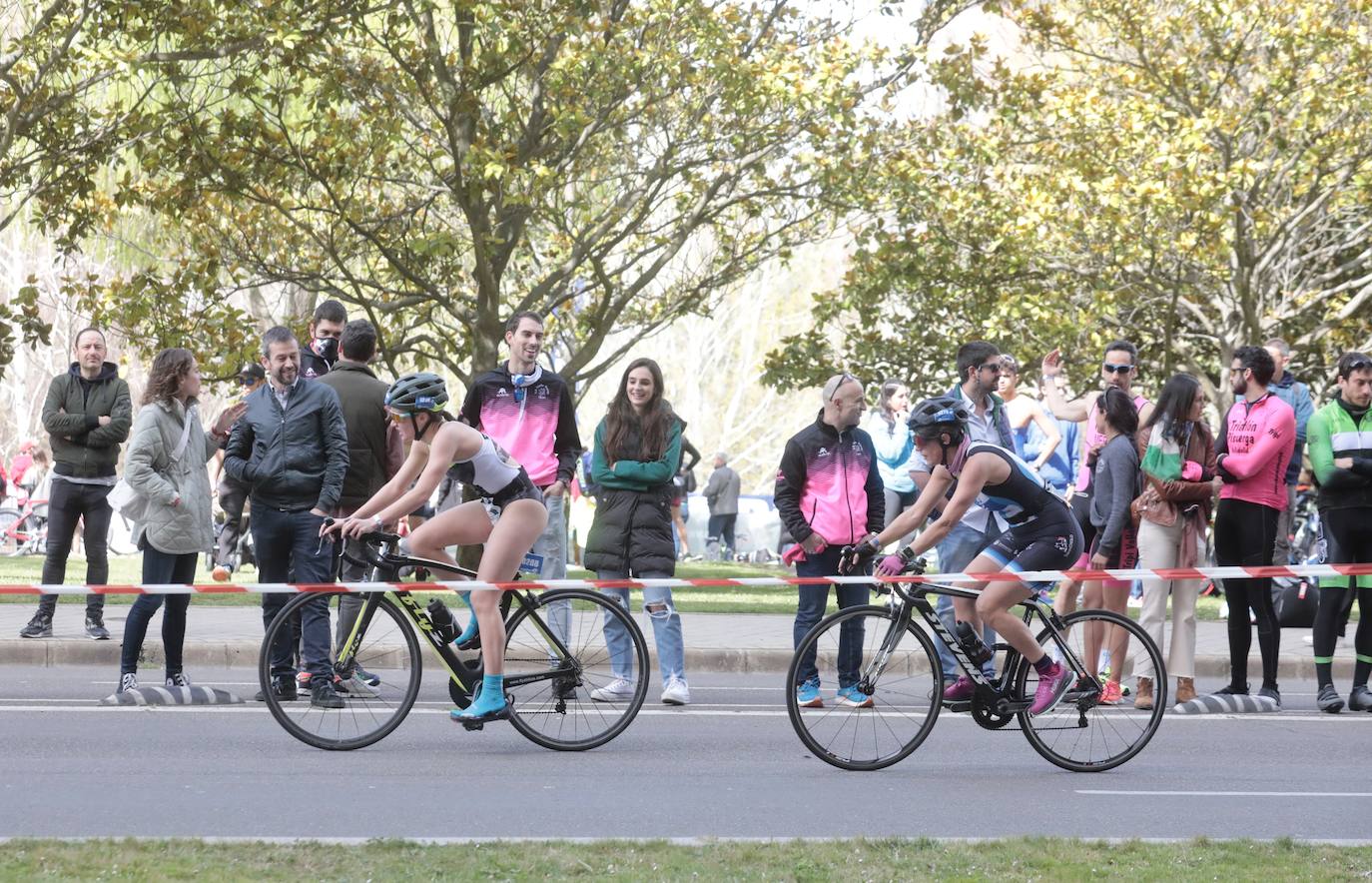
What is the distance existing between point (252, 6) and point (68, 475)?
16.9ft

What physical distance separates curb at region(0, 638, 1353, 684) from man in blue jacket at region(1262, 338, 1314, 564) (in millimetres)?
775

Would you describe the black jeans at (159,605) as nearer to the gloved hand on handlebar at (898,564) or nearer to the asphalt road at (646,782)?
the asphalt road at (646,782)

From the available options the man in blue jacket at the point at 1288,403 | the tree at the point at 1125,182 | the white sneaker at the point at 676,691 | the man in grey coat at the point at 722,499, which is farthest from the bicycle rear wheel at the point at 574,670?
the man in grey coat at the point at 722,499

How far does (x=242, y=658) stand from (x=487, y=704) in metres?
4.37

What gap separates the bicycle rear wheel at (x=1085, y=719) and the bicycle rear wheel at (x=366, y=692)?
2.80 meters

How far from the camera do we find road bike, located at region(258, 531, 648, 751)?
8.62 meters

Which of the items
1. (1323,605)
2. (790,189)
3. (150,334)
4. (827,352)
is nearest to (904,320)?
(827,352)

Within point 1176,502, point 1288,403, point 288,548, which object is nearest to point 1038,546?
point 1176,502

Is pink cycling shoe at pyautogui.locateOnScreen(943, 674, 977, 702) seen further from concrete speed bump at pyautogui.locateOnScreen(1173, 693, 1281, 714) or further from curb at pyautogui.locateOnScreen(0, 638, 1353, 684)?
curb at pyautogui.locateOnScreen(0, 638, 1353, 684)

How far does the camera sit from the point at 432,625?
8734 millimetres

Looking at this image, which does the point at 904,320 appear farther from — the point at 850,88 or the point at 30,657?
the point at 30,657

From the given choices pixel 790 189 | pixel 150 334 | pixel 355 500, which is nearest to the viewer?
pixel 355 500

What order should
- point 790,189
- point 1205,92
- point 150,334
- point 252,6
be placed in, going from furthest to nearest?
point 1205,92, point 790,189, point 150,334, point 252,6

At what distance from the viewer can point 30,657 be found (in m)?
12.4
